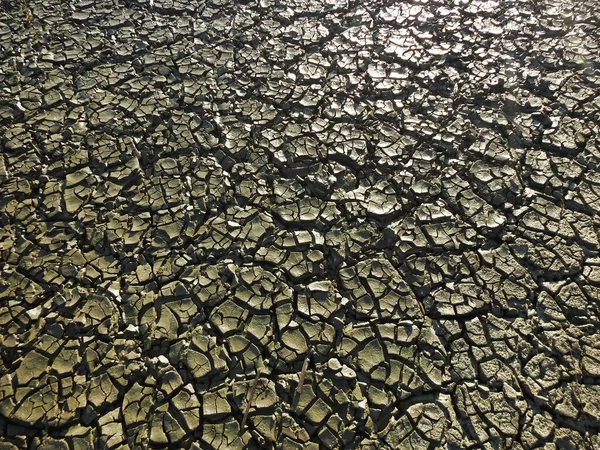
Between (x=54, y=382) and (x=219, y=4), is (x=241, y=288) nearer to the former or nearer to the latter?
(x=54, y=382)

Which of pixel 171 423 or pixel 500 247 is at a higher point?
pixel 500 247

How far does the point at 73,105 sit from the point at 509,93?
235cm

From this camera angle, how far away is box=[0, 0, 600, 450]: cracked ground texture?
1.72 m

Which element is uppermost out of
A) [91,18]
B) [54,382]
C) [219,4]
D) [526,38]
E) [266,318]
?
[526,38]

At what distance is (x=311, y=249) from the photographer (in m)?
2.16

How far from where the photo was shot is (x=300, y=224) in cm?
224

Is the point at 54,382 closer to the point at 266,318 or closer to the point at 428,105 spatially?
the point at 266,318

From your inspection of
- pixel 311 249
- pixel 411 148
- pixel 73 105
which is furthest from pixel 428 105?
pixel 73 105

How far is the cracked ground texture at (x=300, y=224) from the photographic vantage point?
1.72 metres

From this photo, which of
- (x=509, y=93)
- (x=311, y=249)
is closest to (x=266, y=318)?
(x=311, y=249)

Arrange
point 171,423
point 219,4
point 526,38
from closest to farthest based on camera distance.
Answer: point 171,423 → point 526,38 → point 219,4

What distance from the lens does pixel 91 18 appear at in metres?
3.22

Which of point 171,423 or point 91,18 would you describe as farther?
point 91,18

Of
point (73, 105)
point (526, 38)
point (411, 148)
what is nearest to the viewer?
Result: point (411, 148)
